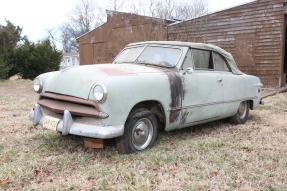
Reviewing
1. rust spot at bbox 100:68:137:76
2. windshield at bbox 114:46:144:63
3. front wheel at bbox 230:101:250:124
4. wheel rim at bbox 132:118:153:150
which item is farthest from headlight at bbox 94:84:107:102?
front wheel at bbox 230:101:250:124

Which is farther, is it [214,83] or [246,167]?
[214,83]

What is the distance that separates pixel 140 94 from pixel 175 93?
2.58 ft

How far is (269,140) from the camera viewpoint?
6.24 metres

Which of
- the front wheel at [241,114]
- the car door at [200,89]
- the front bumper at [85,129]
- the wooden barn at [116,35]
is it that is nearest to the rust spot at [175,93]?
the car door at [200,89]

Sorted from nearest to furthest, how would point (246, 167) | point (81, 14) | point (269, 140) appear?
point (246, 167)
point (269, 140)
point (81, 14)

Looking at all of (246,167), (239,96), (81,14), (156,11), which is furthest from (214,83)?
(81,14)

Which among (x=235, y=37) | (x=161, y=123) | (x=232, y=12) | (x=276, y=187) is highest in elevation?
(x=232, y=12)

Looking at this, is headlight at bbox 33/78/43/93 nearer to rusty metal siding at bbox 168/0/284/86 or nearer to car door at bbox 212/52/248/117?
car door at bbox 212/52/248/117

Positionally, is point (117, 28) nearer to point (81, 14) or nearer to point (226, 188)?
point (226, 188)

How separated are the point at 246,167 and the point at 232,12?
42.0 feet

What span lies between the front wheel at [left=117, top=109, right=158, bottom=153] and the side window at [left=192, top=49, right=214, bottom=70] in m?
1.49

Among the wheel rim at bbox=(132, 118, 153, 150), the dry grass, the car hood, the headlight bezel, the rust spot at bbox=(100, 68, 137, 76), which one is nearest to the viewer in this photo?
the dry grass

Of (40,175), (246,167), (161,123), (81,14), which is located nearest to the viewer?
(40,175)

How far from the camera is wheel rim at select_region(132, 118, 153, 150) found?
5.34 meters
